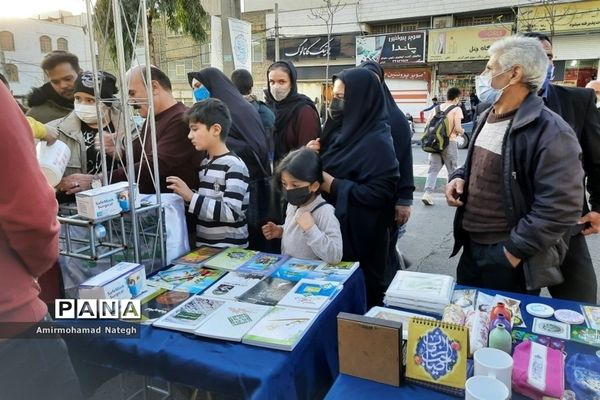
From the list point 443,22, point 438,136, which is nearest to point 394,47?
point 443,22

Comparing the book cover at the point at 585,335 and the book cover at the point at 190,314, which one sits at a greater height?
the book cover at the point at 190,314

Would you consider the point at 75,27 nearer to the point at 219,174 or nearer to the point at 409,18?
the point at 219,174

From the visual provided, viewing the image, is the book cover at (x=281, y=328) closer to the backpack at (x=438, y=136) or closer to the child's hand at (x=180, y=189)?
the child's hand at (x=180, y=189)

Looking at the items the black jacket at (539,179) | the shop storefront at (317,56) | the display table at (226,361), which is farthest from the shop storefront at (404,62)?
the display table at (226,361)

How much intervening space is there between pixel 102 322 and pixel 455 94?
6127mm

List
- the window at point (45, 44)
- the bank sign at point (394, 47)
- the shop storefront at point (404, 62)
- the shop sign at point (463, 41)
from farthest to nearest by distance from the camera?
the shop storefront at point (404, 62) → the bank sign at point (394, 47) → the shop sign at point (463, 41) → the window at point (45, 44)

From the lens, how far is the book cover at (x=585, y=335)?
1300 mm

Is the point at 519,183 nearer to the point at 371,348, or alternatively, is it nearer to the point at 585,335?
the point at 585,335

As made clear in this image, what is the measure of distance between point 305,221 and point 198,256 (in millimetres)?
555

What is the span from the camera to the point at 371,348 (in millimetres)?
1141

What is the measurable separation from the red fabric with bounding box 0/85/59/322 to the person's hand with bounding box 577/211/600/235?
2.18 m

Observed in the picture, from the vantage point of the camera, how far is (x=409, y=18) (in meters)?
18.5

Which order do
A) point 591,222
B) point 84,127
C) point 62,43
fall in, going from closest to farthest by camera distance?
point 591,222 → point 84,127 → point 62,43

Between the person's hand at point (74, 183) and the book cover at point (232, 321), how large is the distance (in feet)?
3.51
